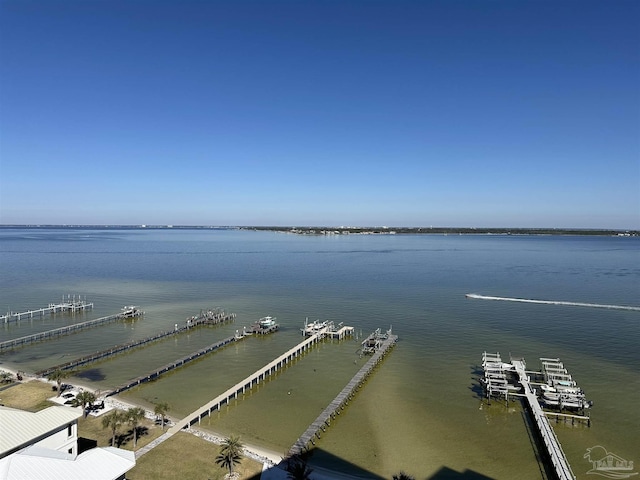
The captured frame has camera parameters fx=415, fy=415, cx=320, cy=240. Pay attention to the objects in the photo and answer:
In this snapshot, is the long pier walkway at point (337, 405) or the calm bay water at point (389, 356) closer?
the long pier walkway at point (337, 405)

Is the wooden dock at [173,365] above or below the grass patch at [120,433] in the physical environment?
below

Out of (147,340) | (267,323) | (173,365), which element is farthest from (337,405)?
(147,340)

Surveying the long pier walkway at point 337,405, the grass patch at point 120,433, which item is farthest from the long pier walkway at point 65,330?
the long pier walkway at point 337,405

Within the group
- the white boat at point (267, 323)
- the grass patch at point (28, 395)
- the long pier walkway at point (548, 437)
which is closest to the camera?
the long pier walkway at point (548, 437)

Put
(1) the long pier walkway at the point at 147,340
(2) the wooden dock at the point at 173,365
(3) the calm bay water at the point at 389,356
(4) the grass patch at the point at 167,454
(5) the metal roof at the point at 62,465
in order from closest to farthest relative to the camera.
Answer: (5) the metal roof at the point at 62,465, (4) the grass patch at the point at 167,454, (3) the calm bay water at the point at 389,356, (2) the wooden dock at the point at 173,365, (1) the long pier walkway at the point at 147,340

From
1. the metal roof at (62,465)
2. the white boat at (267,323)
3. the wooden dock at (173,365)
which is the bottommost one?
the wooden dock at (173,365)

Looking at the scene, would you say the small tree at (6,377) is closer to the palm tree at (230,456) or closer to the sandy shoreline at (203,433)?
the sandy shoreline at (203,433)

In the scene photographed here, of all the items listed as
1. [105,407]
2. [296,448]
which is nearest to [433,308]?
[296,448]

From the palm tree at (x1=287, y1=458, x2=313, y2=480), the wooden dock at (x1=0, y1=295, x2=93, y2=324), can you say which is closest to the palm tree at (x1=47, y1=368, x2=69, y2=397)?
the palm tree at (x1=287, y1=458, x2=313, y2=480)
